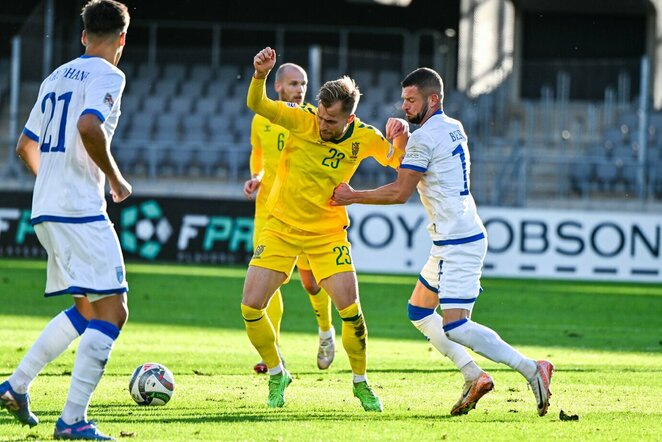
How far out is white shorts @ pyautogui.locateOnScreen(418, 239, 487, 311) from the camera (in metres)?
7.99

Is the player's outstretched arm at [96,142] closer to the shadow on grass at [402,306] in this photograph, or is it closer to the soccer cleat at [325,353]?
the soccer cleat at [325,353]

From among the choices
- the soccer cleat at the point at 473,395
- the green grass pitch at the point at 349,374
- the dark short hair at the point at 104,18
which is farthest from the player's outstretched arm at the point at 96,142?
the soccer cleat at the point at 473,395

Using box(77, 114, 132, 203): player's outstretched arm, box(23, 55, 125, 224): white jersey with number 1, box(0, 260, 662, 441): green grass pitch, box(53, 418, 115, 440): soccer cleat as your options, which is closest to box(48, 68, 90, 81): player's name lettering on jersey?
box(23, 55, 125, 224): white jersey with number 1

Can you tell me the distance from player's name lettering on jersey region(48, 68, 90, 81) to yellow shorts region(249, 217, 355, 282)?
7.14ft

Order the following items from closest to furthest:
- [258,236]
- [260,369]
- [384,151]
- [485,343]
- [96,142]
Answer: [96,142] → [485,343] → [384,151] → [260,369] → [258,236]

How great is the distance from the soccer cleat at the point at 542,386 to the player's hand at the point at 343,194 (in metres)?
1.58

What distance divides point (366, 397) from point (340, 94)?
1961 millimetres

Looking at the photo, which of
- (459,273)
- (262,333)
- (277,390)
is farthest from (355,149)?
(277,390)

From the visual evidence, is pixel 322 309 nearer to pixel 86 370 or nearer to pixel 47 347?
pixel 47 347

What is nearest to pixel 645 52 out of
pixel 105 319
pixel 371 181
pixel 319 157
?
pixel 371 181

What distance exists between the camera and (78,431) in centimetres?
652

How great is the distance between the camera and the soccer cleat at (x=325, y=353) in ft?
33.7

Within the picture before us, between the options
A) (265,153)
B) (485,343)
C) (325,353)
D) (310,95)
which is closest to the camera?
(485,343)

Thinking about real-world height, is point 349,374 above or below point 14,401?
below
